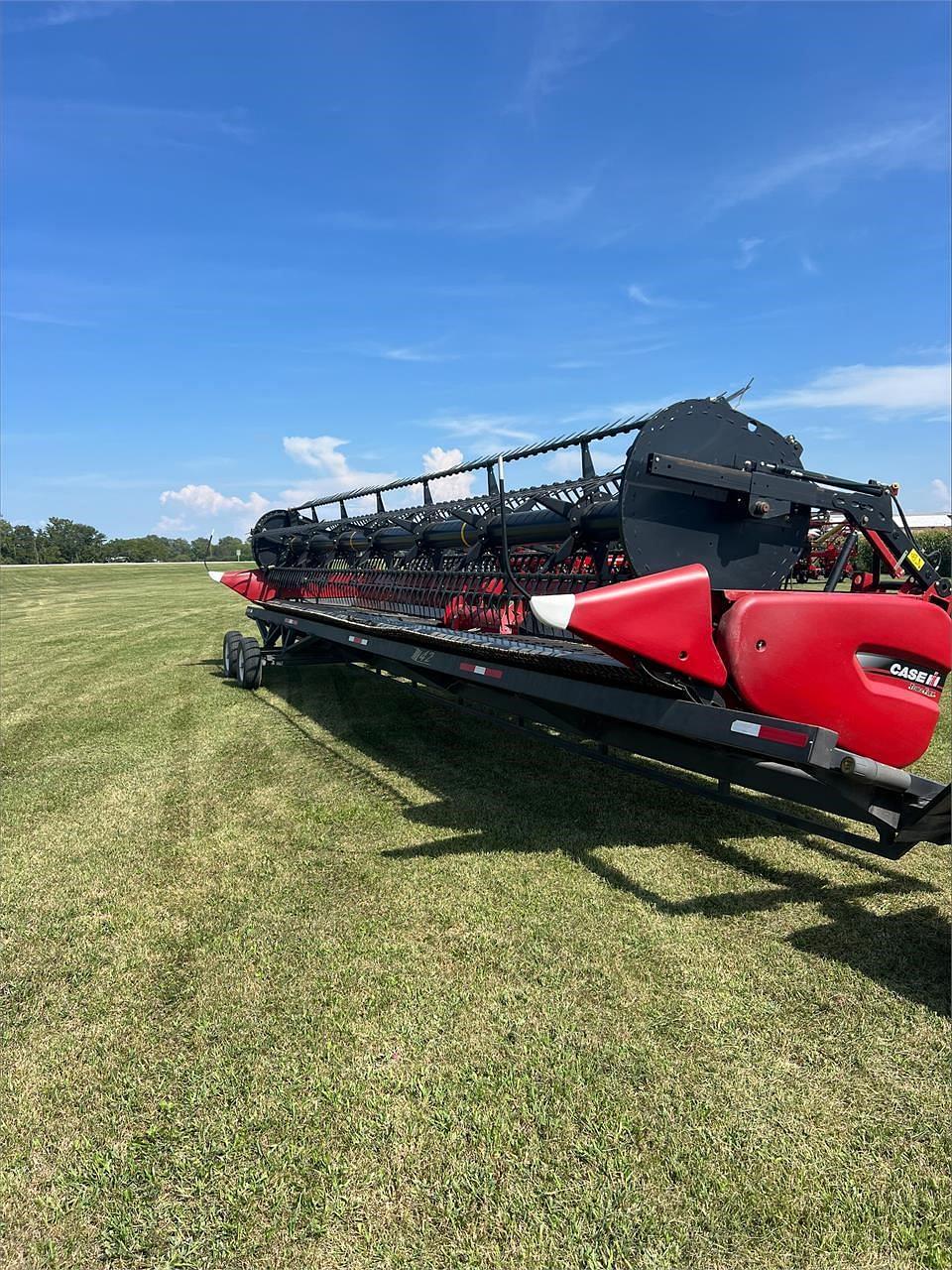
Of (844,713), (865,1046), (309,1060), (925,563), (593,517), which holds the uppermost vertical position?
(593,517)

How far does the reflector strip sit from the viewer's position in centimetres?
419

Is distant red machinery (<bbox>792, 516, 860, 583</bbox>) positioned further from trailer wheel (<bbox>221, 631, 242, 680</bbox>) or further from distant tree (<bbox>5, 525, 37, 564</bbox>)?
distant tree (<bbox>5, 525, 37, 564</bbox>)

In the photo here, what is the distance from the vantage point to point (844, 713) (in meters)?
3.24

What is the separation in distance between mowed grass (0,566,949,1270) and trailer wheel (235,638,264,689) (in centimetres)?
385

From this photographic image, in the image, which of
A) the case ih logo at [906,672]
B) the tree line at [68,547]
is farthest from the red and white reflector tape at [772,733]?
the tree line at [68,547]

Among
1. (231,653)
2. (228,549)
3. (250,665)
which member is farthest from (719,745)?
(228,549)

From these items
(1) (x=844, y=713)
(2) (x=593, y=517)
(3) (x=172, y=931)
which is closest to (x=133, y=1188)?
(3) (x=172, y=931)

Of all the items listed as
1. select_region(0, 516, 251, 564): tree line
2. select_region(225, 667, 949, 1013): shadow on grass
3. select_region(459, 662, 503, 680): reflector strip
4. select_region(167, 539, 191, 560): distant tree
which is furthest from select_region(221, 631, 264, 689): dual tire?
select_region(167, 539, 191, 560): distant tree

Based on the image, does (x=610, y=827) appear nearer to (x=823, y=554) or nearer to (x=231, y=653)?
(x=823, y=554)

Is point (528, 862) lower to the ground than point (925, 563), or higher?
lower

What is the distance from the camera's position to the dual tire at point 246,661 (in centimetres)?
897

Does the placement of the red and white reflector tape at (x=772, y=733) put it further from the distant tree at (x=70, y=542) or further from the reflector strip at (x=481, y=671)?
the distant tree at (x=70, y=542)

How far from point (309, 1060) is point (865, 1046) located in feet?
6.29

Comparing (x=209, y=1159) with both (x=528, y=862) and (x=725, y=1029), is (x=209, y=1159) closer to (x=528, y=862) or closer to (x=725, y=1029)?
(x=725, y=1029)
